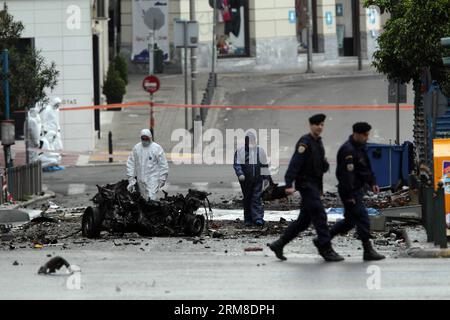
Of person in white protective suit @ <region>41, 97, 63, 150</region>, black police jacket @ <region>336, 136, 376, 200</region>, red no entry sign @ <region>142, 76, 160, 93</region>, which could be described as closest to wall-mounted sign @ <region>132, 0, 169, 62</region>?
red no entry sign @ <region>142, 76, 160, 93</region>

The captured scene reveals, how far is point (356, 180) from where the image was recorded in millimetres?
14523

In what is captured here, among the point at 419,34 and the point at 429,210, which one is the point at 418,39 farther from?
the point at 429,210

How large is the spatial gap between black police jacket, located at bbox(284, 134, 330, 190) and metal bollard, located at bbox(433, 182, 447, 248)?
1701 mm

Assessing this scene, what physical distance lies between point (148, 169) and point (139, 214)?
169cm

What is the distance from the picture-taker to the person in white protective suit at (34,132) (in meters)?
32.8

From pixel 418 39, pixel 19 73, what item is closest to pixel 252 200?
pixel 418 39

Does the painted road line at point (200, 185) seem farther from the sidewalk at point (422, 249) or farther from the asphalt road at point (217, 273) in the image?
the sidewalk at point (422, 249)

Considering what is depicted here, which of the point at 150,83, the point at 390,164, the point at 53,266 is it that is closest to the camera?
the point at 53,266

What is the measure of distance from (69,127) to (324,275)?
26097 millimetres

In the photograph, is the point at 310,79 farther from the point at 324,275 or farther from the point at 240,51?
the point at 324,275

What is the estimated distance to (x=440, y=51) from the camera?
853 inches

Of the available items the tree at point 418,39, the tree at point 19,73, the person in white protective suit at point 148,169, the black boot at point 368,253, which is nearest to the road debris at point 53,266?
the black boot at point 368,253
